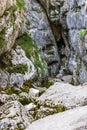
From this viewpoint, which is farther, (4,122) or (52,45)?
(52,45)

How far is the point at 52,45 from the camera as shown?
1914 inches

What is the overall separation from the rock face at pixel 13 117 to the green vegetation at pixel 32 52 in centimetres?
1788

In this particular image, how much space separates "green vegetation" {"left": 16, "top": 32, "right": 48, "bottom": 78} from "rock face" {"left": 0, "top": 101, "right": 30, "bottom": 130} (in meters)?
17.9

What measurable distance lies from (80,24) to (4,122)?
3652 centimetres

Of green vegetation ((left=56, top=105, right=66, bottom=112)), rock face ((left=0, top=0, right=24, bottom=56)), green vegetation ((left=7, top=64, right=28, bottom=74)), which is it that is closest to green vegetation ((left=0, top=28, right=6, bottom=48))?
rock face ((left=0, top=0, right=24, bottom=56))

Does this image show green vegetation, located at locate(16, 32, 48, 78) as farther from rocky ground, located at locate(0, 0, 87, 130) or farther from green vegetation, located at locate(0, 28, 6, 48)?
green vegetation, located at locate(0, 28, 6, 48)

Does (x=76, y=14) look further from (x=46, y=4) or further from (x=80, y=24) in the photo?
(x=46, y=4)

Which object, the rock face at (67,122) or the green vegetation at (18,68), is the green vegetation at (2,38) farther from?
the rock face at (67,122)

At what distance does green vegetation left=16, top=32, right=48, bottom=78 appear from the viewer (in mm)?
28609

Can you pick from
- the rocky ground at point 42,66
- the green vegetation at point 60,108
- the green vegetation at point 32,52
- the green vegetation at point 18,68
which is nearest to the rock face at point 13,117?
the rocky ground at point 42,66

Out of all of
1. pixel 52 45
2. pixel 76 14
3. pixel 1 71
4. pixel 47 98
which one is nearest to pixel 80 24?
pixel 76 14

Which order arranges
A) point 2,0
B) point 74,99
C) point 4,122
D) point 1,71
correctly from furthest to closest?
point 1,71 → point 2,0 → point 74,99 → point 4,122

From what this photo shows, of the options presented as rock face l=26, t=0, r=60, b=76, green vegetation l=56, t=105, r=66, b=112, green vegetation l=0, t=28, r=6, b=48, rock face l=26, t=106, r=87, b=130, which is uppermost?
rock face l=26, t=106, r=87, b=130

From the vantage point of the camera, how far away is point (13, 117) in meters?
9.47
